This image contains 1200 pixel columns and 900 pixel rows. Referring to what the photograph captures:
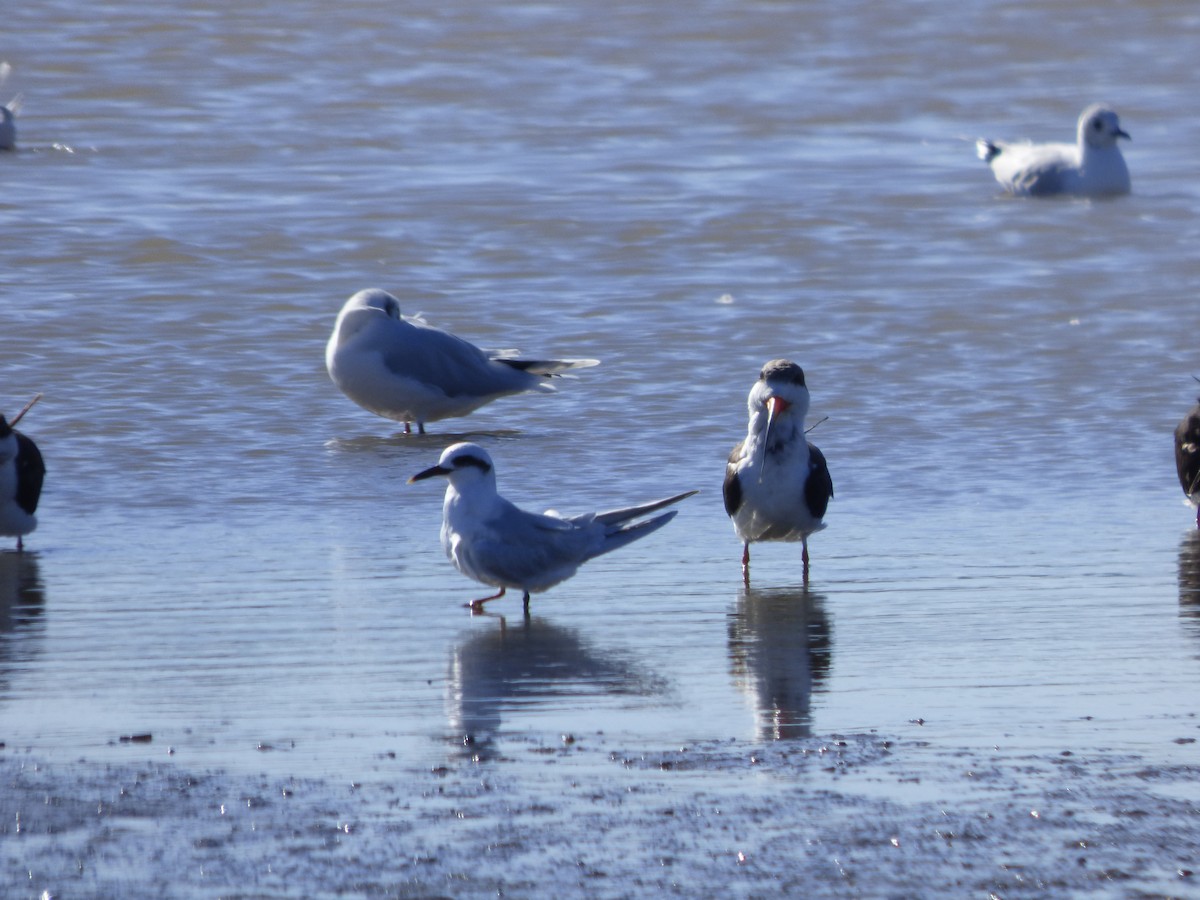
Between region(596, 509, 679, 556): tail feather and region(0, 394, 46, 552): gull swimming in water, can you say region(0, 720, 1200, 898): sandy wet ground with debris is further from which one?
region(0, 394, 46, 552): gull swimming in water

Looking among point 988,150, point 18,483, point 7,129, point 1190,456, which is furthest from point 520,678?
point 7,129

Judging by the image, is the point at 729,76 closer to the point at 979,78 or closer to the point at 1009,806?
the point at 979,78

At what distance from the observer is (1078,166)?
1691cm

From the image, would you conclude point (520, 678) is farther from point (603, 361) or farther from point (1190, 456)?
point (603, 361)

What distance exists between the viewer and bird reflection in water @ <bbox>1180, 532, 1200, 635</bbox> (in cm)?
639

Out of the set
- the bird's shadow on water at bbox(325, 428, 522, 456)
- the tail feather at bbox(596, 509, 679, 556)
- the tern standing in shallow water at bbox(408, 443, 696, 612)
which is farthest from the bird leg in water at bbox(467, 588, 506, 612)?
the bird's shadow on water at bbox(325, 428, 522, 456)

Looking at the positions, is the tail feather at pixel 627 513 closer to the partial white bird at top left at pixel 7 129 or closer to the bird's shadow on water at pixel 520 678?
the bird's shadow on water at pixel 520 678

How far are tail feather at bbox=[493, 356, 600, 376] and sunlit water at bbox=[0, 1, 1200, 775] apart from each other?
0.94 feet

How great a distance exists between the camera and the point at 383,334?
1049 cm

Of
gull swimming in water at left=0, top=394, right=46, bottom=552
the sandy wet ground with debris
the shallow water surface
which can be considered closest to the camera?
the sandy wet ground with debris

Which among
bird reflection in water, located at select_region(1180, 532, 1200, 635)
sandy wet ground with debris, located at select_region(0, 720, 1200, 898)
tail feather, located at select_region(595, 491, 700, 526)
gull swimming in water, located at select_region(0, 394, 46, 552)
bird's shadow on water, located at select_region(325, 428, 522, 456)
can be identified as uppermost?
sandy wet ground with debris, located at select_region(0, 720, 1200, 898)

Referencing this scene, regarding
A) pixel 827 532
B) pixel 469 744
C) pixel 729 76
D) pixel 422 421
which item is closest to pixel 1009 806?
pixel 469 744

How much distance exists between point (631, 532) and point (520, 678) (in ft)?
3.84

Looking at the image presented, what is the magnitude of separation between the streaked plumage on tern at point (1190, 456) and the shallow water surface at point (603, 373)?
249mm
